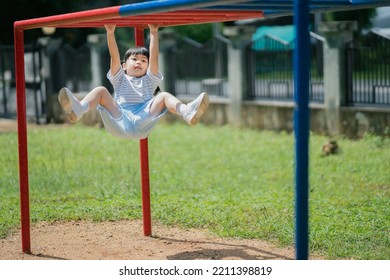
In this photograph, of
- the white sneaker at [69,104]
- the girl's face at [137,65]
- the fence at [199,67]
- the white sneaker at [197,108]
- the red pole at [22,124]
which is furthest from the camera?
the fence at [199,67]

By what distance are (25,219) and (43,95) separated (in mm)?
11437

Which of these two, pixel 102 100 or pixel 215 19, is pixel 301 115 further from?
pixel 102 100

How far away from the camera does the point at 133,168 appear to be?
10.7 m

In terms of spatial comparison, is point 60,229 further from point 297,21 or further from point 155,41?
point 297,21

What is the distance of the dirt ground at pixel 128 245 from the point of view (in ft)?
20.2

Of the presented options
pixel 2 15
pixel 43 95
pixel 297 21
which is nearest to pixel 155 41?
pixel 297 21

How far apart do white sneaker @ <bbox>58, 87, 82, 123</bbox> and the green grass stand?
1.88 metres

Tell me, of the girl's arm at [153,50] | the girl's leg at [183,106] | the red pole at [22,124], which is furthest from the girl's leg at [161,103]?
the red pole at [22,124]

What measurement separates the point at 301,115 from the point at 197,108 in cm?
157

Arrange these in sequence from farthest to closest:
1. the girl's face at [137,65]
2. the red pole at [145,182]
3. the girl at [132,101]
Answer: the red pole at [145,182] → the girl's face at [137,65] → the girl at [132,101]

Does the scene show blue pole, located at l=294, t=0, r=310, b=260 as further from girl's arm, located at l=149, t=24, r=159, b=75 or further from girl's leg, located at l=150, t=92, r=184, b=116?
girl's arm, located at l=149, t=24, r=159, b=75

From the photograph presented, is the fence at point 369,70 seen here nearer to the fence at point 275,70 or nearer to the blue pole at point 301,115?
the fence at point 275,70

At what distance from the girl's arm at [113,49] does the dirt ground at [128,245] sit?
147 cm

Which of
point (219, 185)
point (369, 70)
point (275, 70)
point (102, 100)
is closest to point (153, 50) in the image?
point (102, 100)
